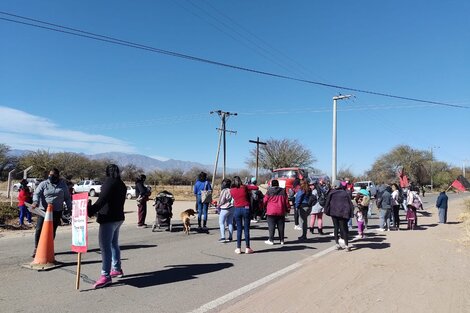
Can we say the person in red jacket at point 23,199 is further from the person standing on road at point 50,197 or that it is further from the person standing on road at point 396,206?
the person standing on road at point 396,206

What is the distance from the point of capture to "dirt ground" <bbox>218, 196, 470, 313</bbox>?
5574mm

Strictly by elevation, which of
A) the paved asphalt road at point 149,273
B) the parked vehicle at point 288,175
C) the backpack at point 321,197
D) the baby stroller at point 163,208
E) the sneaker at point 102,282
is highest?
the parked vehicle at point 288,175

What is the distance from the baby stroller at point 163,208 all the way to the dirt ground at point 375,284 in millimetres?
5613

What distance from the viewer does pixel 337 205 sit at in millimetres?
10195

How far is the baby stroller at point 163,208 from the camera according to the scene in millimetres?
13000

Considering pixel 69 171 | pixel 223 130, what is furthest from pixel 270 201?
pixel 69 171

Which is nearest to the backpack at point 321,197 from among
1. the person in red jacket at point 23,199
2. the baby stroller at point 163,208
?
the baby stroller at point 163,208

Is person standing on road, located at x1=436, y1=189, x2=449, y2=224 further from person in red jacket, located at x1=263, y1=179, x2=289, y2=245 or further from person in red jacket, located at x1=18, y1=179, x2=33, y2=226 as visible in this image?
person in red jacket, located at x1=18, y1=179, x2=33, y2=226

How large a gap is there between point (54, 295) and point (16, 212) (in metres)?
13.2

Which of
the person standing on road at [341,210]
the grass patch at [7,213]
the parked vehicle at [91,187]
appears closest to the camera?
the person standing on road at [341,210]

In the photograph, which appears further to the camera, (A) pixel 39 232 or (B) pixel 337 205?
(B) pixel 337 205

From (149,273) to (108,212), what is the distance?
1.63 meters

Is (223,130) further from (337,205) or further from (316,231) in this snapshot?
(337,205)

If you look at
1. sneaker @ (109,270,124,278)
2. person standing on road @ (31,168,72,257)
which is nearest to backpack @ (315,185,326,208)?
sneaker @ (109,270,124,278)
